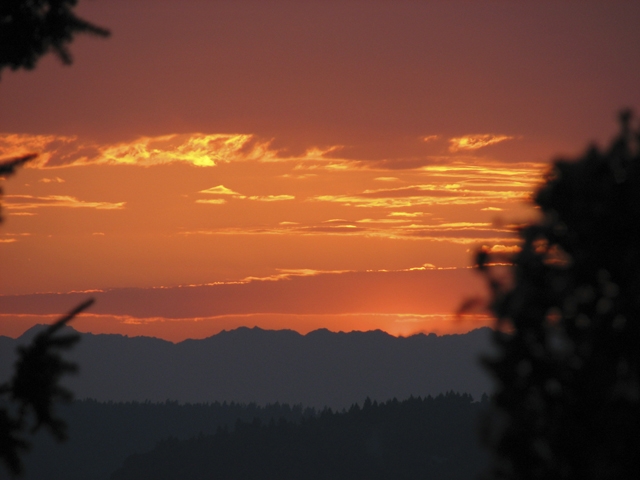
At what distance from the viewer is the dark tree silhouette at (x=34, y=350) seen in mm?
11766

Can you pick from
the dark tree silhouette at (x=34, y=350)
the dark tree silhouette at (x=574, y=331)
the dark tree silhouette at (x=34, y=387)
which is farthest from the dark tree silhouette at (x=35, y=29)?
Result: the dark tree silhouette at (x=574, y=331)

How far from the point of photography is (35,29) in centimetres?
1198

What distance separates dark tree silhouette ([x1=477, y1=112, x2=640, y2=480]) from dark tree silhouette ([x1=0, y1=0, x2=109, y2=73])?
21.5 ft

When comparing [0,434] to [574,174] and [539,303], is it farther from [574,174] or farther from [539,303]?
[574,174]

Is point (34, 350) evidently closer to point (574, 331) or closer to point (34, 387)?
point (34, 387)

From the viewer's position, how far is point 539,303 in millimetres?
9094

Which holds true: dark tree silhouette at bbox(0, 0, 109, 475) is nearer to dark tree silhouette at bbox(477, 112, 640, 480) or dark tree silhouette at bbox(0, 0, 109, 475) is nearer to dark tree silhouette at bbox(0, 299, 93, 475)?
dark tree silhouette at bbox(0, 299, 93, 475)

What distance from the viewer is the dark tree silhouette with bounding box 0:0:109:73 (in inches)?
465

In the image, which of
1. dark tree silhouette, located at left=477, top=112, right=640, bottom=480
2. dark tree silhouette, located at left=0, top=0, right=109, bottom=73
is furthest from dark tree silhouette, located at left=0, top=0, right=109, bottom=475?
dark tree silhouette, located at left=477, top=112, right=640, bottom=480

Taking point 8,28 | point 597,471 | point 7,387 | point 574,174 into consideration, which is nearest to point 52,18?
point 8,28

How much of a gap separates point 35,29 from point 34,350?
432 cm

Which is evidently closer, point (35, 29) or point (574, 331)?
point (574, 331)

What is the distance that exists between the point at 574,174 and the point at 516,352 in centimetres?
194

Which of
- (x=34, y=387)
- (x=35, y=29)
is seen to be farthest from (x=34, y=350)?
(x=35, y=29)
